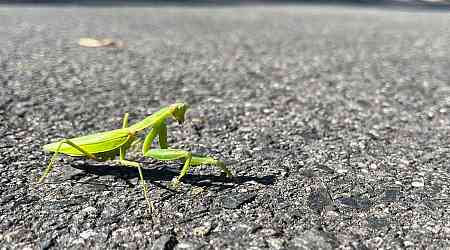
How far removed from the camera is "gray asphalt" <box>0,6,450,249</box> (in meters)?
1.32

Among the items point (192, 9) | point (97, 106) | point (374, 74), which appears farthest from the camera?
point (192, 9)

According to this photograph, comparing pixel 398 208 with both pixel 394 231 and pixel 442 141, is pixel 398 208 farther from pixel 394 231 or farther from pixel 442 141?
pixel 442 141

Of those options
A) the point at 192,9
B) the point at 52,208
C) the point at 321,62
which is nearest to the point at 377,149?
the point at 52,208

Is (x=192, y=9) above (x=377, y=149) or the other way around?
above

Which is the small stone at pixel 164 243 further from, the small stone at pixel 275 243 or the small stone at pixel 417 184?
the small stone at pixel 417 184

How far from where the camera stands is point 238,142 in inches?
79.8

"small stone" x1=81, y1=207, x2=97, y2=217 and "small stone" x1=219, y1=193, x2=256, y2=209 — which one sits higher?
"small stone" x1=219, y1=193, x2=256, y2=209

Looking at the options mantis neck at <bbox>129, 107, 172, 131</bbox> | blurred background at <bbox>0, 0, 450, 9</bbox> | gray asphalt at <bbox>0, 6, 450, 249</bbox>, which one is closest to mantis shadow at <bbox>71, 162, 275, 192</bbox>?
gray asphalt at <bbox>0, 6, 450, 249</bbox>

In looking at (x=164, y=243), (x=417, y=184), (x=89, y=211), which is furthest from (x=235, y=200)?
(x=417, y=184)

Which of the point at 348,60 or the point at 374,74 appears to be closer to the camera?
the point at 374,74

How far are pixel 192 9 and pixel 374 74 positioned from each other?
488 cm

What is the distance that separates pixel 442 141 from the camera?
2139 millimetres

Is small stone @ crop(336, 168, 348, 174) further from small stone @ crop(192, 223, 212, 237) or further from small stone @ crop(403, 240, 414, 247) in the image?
small stone @ crop(192, 223, 212, 237)

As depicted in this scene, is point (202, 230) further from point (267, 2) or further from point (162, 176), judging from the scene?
point (267, 2)
